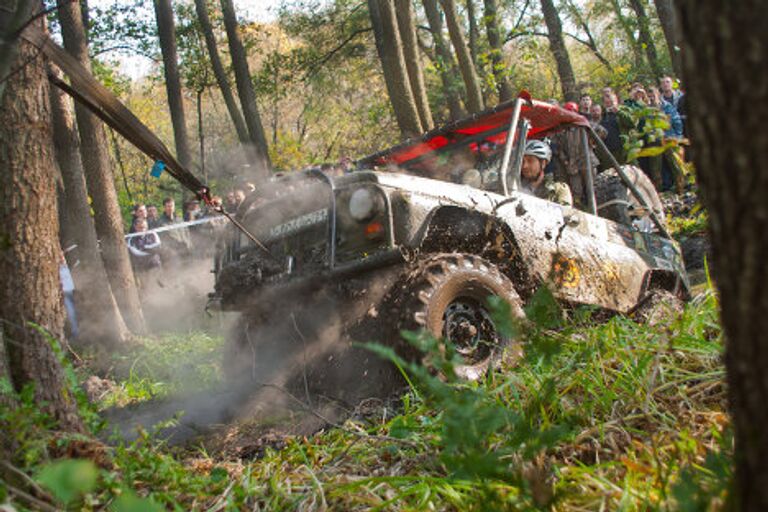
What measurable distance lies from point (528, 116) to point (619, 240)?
1362 mm

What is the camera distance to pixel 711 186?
125 cm

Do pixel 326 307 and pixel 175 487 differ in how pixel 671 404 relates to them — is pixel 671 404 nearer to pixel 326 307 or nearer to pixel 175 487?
pixel 175 487

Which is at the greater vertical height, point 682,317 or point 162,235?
point 162,235

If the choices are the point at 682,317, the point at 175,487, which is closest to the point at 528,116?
the point at 682,317

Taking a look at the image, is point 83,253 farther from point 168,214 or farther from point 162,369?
point 168,214

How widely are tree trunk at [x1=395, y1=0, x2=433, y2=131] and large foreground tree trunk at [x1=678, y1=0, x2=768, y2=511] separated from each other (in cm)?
939

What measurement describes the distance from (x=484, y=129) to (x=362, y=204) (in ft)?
5.90

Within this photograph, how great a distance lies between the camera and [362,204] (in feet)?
15.1

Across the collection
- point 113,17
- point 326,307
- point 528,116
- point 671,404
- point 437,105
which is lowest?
point 671,404

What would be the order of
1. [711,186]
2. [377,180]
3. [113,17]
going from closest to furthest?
1. [711,186]
2. [377,180]
3. [113,17]

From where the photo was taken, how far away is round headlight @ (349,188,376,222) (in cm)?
459

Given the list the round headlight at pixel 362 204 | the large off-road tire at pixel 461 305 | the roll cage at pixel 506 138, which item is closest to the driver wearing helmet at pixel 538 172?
the roll cage at pixel 506 138

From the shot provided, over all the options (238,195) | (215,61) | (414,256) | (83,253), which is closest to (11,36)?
(414,256)

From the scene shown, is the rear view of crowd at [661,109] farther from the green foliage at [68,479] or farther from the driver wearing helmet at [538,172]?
the green foliage at [68,479]
